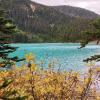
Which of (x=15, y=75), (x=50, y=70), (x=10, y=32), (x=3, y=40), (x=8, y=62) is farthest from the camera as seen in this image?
(x=15, y=75)

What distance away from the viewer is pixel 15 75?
13.5 m

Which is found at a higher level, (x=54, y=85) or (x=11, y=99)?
(x=11, y=99)

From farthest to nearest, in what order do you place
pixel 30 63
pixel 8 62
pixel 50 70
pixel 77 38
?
pixel 50 70, pixel 8 62, pixel 30 63, pixel 77 38

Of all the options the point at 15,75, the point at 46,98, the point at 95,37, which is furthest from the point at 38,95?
the point at 95,37

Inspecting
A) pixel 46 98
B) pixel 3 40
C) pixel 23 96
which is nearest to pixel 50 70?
pixel 46 98

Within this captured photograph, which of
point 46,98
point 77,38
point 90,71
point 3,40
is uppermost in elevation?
point 77,38

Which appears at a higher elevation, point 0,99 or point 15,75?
point 0,99

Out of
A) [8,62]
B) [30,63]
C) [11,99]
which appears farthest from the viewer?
[8,62]

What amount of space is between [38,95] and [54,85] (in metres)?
0.66

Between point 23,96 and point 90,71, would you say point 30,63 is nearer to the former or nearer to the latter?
point 90,71

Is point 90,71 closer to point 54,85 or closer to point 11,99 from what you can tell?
point 54,85

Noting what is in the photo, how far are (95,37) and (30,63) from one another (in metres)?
3.75

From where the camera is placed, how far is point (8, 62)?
11492 mm

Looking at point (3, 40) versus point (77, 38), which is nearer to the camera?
point (77, 38)
